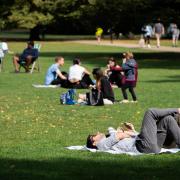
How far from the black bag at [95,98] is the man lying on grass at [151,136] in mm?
7229

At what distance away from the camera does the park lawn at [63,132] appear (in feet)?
28.4

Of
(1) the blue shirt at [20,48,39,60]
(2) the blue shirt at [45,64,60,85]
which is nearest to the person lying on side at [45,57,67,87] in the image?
(2) the blue shirt at [45,64,60,85]

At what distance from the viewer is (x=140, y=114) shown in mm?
15570

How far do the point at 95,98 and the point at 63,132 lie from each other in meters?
5.14

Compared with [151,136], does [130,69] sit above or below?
below

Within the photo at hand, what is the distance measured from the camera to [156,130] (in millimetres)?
10086

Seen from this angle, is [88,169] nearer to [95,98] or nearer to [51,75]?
[95,98]

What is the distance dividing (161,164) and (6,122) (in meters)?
5.68

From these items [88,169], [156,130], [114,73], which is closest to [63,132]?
[156,130]

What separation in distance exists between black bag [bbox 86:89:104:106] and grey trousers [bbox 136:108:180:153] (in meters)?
7.54

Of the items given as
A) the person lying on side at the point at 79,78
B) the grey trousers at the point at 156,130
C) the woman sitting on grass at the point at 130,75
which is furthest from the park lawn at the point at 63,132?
the person lying on side at the point at 79,78

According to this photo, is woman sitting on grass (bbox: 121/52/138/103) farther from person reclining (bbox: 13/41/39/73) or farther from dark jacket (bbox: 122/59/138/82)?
person reclining (bbox: 13/41/39/73)

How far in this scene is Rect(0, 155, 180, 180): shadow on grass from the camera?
8.30m

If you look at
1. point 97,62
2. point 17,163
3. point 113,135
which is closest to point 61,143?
point 113,135
